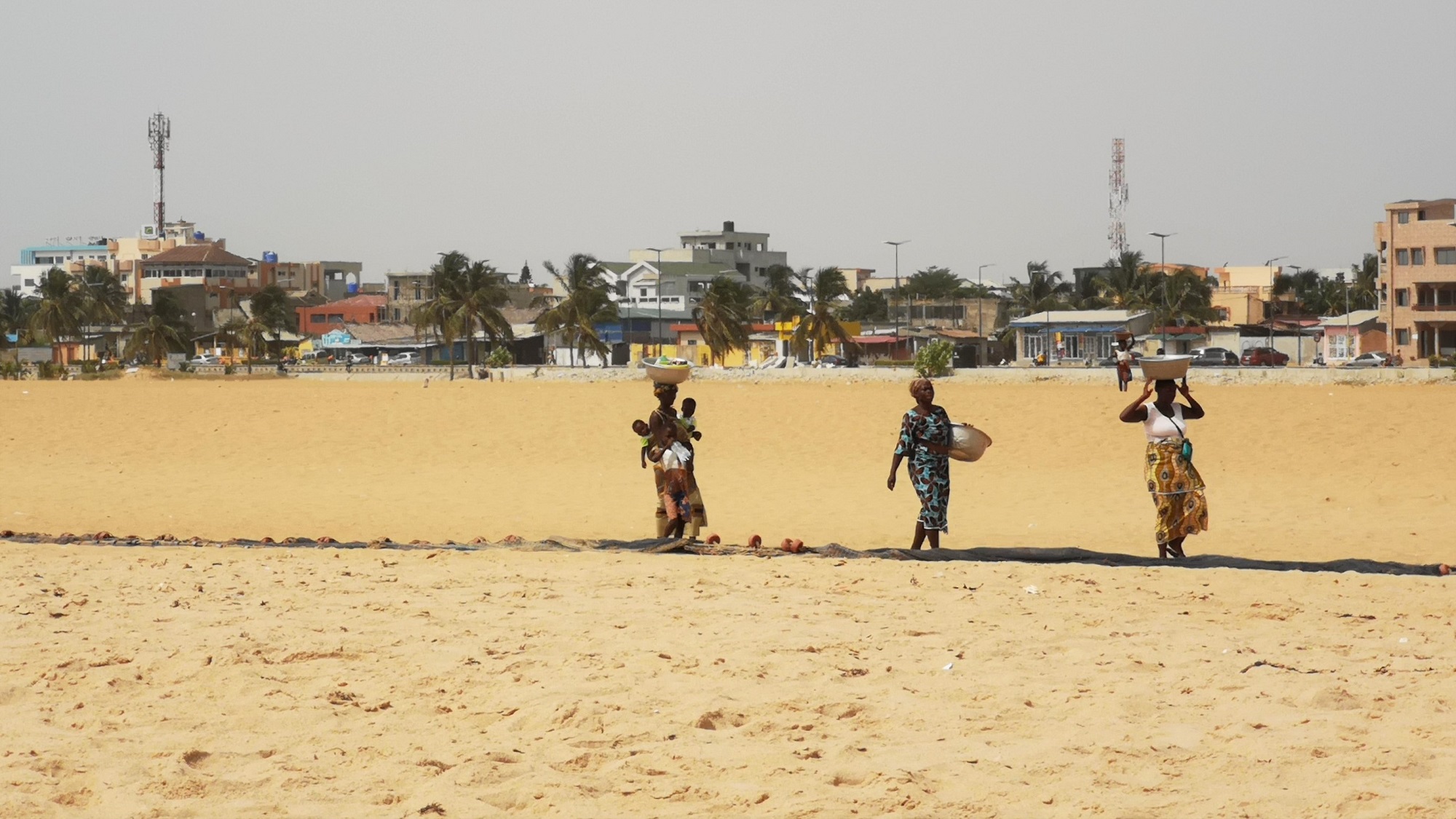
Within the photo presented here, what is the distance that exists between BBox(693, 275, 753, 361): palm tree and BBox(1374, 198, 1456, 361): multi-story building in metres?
31.3

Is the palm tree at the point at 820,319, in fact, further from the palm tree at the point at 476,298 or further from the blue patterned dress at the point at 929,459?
the blue patterned dress at the point at 929,459

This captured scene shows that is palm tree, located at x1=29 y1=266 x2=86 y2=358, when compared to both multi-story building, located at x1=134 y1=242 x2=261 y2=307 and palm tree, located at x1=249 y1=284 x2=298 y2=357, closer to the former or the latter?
palm tree, located at x1=249 y1=284 x2=298 y2=357

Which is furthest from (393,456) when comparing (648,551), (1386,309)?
(1386,309)

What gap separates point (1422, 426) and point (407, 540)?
16423 millimetres

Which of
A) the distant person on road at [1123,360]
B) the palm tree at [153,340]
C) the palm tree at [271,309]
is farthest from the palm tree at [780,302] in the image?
the distant person on road at [1123,360]

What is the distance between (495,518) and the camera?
15.7 metres

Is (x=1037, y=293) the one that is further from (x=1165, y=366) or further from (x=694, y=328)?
(x=1165, y=366)

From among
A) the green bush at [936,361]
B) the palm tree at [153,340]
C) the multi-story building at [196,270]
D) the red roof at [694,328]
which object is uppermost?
the multi-story building at [196,270]

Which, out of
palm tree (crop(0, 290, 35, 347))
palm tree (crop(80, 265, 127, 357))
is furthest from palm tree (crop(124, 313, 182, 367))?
palm tree (crop(0, 290, 35, 347))

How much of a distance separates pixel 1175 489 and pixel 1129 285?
87.8 m

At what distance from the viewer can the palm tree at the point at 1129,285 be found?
91.4 m

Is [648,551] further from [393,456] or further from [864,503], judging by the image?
[393,456]

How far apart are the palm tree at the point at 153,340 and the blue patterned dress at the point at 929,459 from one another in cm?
6786

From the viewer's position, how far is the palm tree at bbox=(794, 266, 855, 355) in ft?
240
